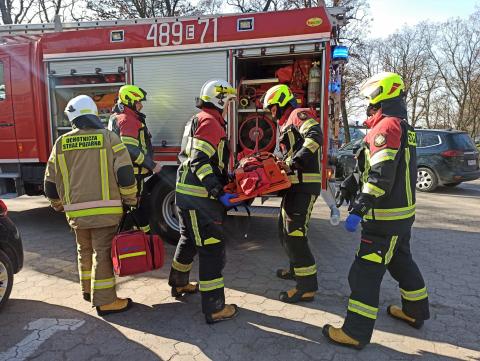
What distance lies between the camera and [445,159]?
8977mm

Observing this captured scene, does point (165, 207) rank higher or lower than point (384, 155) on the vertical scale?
lower

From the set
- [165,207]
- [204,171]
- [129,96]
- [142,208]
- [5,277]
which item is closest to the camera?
[204,171]

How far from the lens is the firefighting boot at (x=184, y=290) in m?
3.45

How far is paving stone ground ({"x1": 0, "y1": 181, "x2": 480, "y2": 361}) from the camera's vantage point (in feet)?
8.66

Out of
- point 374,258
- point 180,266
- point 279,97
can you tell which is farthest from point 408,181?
point 180,266

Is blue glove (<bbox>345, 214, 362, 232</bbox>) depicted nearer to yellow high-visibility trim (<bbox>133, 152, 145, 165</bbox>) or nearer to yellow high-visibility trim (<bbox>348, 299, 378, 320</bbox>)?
yellow high-visibility trim (<bbox>348, 299, 378, 320</bbox>)

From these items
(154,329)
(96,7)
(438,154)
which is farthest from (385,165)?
(96,7)

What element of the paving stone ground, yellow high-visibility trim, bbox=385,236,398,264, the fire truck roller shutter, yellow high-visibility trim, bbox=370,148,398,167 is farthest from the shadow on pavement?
the fire truck roller shutter

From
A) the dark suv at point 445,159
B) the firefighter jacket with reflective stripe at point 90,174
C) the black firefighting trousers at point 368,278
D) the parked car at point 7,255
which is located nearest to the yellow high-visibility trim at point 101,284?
the firefighter jacket with reflective stripe at point 90,174

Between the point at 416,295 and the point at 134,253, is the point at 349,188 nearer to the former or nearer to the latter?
the point at 416,295

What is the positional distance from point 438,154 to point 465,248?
4.78 metres

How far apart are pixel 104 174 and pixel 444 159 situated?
8.45 meters

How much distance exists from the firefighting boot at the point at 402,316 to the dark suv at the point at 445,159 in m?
7.08

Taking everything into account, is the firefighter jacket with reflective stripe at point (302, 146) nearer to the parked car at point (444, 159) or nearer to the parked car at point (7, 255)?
the parked car at point (7, 255)
